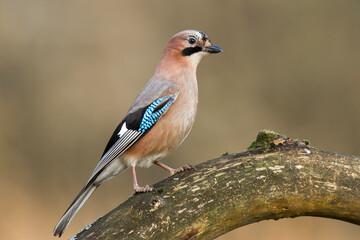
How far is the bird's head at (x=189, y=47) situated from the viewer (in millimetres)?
4152

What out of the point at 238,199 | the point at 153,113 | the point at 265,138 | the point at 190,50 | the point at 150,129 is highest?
the point at 190,50

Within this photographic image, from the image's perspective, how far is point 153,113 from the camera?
3820 millimetres

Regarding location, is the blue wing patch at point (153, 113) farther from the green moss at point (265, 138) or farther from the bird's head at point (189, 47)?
the green moss at point (265, 138)

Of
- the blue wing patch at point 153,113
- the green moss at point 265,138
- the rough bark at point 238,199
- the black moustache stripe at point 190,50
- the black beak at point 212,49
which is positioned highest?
the black beak at point 212,49

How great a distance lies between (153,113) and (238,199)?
3.48 ft

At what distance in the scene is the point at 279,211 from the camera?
10.2 ft

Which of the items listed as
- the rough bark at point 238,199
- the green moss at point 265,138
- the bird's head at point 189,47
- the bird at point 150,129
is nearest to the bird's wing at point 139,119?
the bird at point 150,129

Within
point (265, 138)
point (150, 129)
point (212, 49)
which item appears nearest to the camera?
point (265, 138)

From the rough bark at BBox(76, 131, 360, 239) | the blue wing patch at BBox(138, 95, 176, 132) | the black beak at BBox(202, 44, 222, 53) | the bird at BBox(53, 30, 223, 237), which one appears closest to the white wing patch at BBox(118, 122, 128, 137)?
the bird at BBox(53, 30, 223, 237)

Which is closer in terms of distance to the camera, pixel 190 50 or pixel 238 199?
pixel 238 199

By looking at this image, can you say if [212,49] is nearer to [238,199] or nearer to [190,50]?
[190,50]

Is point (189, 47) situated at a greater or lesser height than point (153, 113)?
greater

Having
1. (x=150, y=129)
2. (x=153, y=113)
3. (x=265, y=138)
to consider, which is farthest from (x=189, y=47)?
(x=265, y=138)

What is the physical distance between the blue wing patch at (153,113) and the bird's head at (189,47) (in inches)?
19.0
